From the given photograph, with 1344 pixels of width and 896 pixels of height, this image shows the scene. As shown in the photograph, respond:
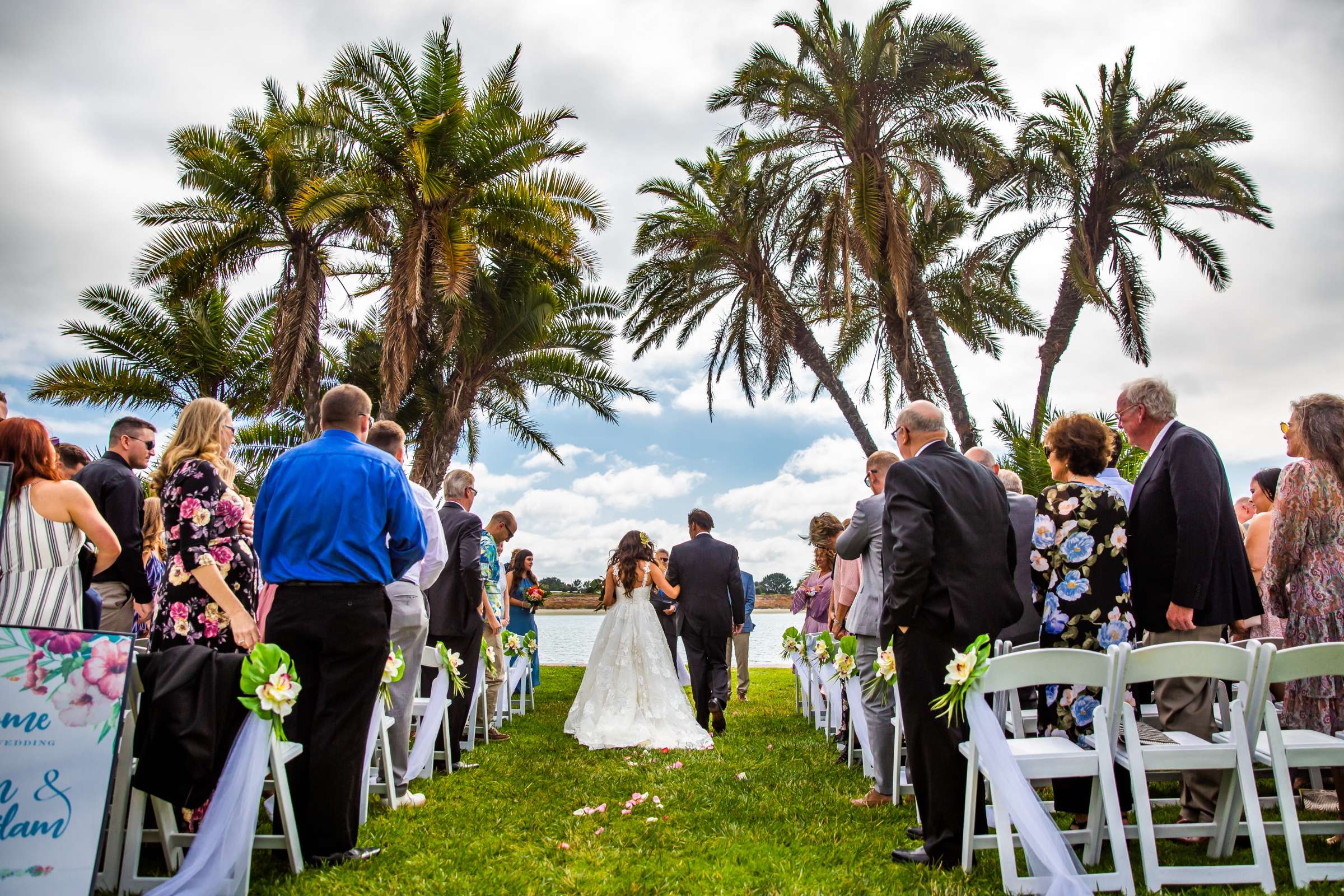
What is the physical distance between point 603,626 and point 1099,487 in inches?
236

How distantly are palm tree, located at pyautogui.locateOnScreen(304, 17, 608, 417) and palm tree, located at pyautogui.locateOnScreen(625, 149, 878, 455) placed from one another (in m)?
3.33

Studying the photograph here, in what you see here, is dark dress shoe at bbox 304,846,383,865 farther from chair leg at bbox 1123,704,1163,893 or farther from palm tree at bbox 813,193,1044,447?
palm tree at bbox 813,193,1044,447

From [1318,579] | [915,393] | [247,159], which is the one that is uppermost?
[247,159]

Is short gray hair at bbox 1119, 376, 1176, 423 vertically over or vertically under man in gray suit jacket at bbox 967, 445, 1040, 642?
over

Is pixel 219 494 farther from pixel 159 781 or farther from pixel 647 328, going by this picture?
pixel 647 328

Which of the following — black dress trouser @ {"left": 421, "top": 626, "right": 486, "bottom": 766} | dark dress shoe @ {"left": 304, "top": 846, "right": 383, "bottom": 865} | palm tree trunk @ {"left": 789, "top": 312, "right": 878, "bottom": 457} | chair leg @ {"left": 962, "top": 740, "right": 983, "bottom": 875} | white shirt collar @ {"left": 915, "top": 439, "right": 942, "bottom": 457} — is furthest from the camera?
palm tree trunk @ {"left": 789, "top": 312, "right": 878, "bottom": 457}

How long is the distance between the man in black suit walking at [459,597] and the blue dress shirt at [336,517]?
286 centimetres

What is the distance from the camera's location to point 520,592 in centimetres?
1198

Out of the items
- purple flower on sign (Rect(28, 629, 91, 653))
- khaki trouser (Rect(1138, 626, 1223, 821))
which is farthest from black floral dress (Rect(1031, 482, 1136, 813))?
purple flower on sign (Rect(28, 629, 91, 653))

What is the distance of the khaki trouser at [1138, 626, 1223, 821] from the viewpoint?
4336 millimetres

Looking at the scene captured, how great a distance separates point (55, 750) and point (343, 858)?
4.82ft

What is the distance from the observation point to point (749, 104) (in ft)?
59.2

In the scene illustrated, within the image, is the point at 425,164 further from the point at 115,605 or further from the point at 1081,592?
the point at 1081,592

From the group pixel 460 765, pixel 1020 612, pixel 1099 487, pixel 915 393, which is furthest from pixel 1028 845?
pixel 915 393
